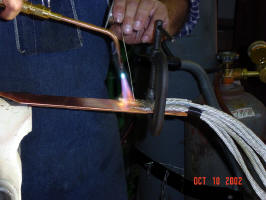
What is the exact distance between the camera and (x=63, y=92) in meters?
0.74

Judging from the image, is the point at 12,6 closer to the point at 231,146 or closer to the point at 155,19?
the point at 155,19

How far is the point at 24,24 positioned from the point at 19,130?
1.29 ft

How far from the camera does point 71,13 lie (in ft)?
2.28

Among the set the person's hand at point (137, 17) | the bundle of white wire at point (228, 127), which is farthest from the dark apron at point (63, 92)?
the bundle of white wire at point (228, 127)

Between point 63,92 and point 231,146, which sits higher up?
point 63,92

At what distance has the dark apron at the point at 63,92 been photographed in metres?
0.67

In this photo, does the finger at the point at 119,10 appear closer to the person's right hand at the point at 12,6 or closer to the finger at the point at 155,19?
the finger at the point at 155,19

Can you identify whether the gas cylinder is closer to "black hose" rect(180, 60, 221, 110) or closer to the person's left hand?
"black hose" rect(180, 60, 221, 110)

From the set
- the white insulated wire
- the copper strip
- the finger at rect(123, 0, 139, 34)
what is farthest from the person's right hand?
the white insulated wire

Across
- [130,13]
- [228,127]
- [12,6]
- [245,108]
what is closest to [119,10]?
[130,13]

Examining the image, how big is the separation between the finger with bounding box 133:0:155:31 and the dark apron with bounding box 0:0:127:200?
9.0 inches

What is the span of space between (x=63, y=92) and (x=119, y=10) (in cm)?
32

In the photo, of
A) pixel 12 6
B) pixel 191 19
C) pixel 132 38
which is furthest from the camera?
pixel 191 19

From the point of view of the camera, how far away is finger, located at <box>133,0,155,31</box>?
0.58 m
